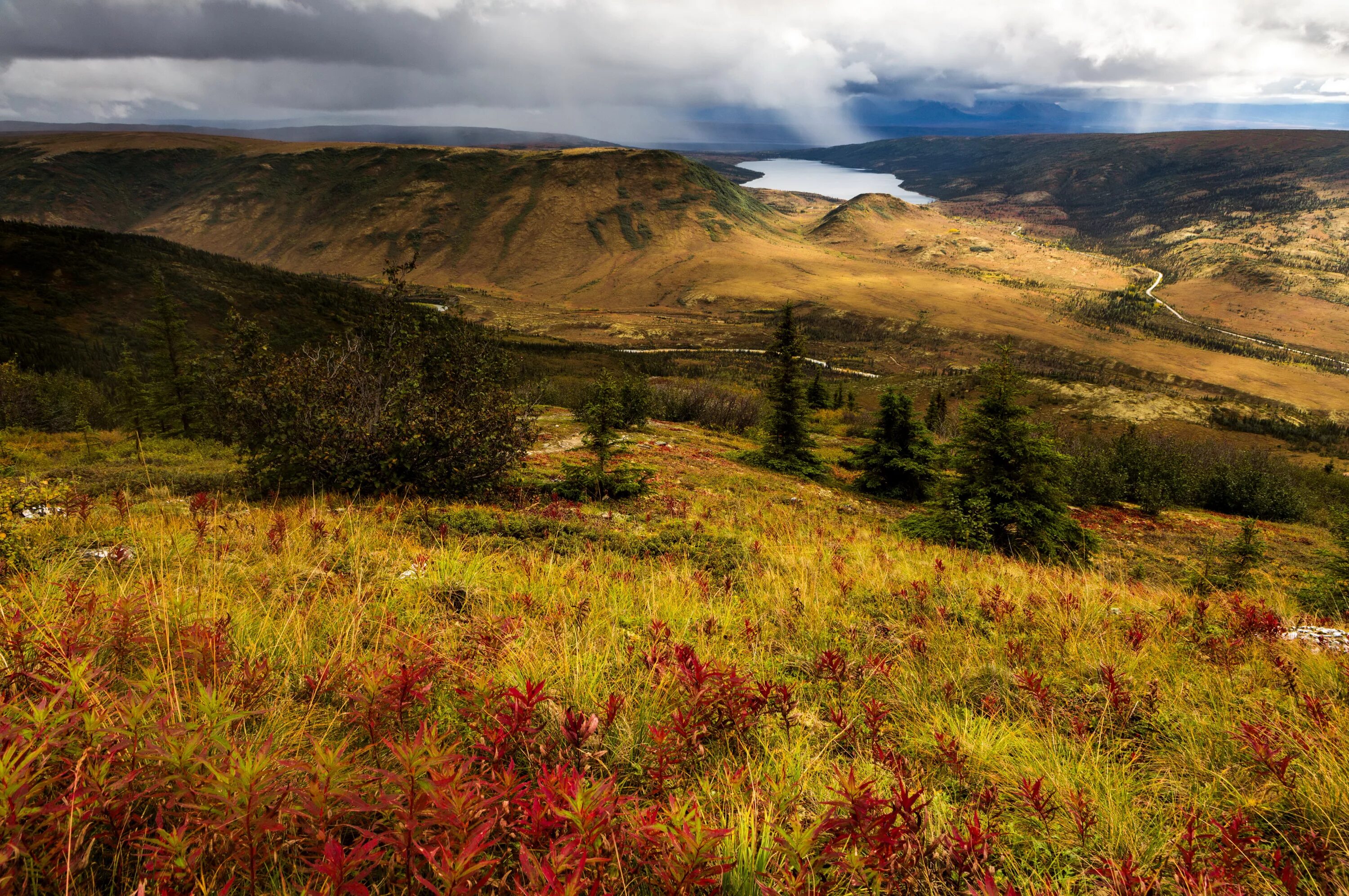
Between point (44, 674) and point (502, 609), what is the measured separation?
212 cm

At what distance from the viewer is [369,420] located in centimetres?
951

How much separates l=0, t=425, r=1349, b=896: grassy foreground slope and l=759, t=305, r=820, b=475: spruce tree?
19296 mm

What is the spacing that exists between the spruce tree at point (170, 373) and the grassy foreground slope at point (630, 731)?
35150 mm

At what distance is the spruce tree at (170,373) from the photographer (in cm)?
3145

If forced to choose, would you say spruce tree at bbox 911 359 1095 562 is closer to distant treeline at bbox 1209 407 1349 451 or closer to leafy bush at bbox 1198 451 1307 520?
leafy bush at bbox 1198 451 1307 520

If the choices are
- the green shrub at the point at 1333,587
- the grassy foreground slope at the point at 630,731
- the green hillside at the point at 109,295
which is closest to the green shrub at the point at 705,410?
the green shrub at the point at 1333,587

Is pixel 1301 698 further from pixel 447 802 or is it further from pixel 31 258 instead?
pixel 31 258

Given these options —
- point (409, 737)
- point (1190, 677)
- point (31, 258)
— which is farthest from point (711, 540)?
point (31, 258)

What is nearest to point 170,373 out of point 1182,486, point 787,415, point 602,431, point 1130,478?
point 602,431

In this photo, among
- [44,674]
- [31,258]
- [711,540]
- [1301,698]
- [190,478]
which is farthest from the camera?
[31,258]

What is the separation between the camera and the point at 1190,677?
3.23 meters

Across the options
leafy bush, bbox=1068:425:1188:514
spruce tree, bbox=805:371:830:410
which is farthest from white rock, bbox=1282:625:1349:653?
spruce tree, bbox=805:371:830:410

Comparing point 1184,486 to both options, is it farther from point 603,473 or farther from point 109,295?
point 109,295

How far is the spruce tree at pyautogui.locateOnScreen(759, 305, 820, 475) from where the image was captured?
2406 cm
